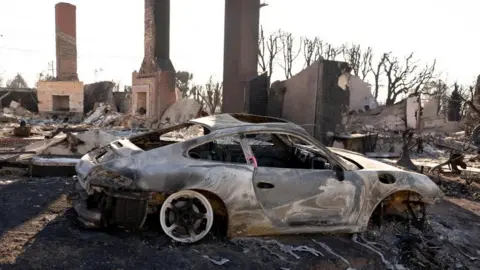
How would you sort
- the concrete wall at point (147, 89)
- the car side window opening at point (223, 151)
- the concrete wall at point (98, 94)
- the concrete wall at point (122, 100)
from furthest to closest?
the concrete wall at point (122, 100) → the concrete wall at point (98, 94) → the concrete wall at point (147, 89) → the car side window opening at point (223, 151)

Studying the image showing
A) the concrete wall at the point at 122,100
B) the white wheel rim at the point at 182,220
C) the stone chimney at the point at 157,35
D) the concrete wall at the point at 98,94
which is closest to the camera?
the white wheel rim at the point at 182,220

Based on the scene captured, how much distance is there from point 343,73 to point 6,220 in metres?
9.15

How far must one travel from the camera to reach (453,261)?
380cm

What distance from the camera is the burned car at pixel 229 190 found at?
3.50m

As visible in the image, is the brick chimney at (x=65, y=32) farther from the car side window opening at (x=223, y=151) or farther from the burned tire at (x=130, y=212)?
the burned tire at (x=130, y=212)

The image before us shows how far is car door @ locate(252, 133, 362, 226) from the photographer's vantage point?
3691mm

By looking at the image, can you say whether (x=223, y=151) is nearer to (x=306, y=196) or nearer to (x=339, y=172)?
(x=306, y=196)

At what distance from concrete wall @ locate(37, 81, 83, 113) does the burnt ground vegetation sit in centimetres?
2266

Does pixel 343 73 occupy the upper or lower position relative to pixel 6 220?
upper

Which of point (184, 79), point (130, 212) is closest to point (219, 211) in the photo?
point (130, 212)

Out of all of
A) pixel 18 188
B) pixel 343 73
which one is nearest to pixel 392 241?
pixel 18 188

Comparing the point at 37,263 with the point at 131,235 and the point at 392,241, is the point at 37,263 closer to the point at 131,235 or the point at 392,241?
the point at 131,235

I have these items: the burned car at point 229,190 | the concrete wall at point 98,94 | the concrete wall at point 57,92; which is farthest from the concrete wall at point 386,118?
the burned car at point 229,190

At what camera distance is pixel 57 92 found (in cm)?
2545
